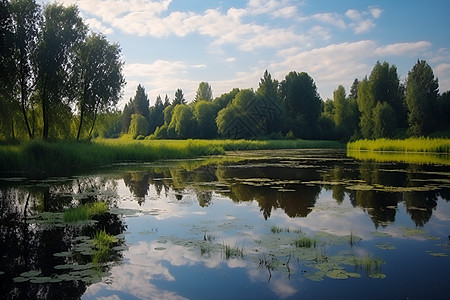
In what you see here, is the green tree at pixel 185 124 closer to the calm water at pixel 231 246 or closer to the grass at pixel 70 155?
the grass at pixel 70 155

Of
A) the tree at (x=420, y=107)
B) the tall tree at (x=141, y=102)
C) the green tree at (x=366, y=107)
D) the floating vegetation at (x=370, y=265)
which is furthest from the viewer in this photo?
the tall tree at (x=141, y=102)

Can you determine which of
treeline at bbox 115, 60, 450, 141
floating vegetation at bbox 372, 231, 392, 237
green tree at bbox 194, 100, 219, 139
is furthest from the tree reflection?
green tree at bbox 194, 100, 219, 139

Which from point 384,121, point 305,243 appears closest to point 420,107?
point 384,121

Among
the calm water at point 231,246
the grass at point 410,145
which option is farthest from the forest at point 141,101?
the calm water at point 231,246

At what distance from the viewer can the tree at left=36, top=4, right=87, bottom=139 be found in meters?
24.8

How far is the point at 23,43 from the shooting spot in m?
23.7

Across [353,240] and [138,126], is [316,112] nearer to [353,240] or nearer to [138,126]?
[138,126]

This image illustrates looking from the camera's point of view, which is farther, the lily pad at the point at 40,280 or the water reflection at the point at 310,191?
the water reflection at the point at 310,191

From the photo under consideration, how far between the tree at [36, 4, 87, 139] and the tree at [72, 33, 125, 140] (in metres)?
1.00

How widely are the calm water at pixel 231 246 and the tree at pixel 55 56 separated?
52.4 feet

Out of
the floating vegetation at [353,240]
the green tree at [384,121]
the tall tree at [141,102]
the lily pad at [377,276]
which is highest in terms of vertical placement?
the tall tree at [141,102]

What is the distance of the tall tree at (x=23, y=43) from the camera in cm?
2336

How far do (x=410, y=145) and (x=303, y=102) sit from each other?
3889 cm

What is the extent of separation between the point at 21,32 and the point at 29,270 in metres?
23.9
